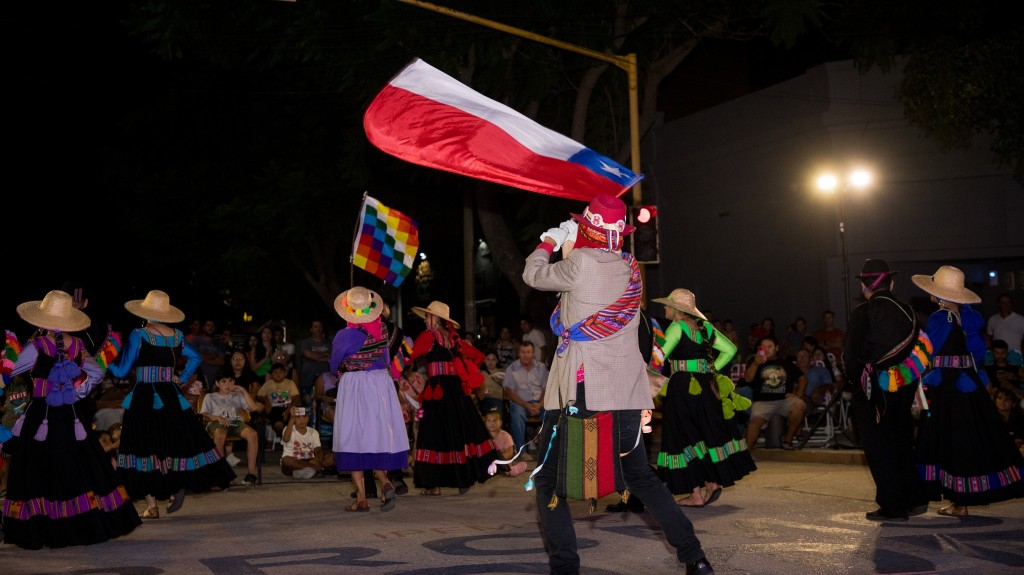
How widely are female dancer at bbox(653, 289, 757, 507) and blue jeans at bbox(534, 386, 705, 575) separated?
3.80 meters

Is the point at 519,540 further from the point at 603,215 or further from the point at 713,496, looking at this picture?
the point at 603,215

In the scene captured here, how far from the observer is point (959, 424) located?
9.64 metres

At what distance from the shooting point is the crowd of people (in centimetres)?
673

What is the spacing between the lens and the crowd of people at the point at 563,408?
6.73m

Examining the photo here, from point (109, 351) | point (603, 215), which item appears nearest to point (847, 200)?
point (109, 351)

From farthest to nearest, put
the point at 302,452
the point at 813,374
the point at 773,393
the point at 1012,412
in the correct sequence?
the point at 813,374
the point at 773,393
the point at 302,452
the point at 1012,412

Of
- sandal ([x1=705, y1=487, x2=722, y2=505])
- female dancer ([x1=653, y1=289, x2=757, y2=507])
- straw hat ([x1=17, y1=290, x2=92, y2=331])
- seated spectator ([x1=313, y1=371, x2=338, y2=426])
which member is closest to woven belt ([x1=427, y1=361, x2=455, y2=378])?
female dancer ([x1=653, y1=289, x2=757, y2=507])

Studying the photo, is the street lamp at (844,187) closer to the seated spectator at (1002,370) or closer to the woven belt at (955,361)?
the seated spectator at (1002,370)

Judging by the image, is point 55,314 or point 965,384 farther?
point 965,384

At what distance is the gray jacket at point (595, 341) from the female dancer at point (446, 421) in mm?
5697

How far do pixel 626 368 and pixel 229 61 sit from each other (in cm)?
1895

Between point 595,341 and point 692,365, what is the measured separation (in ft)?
13.5

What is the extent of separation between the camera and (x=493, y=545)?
27.9 feet

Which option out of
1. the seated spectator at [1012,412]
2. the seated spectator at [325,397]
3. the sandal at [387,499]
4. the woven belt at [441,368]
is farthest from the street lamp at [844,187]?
the sandal at [387,499]
